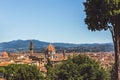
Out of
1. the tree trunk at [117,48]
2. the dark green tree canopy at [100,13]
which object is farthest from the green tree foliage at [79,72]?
the tree trunk at [117,48]

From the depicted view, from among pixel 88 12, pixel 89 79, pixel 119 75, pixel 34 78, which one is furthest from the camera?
pixel 34 78

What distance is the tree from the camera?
1492 centimetres

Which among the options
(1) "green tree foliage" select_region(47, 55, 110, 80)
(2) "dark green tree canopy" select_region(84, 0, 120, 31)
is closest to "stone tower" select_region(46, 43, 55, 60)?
(1) "green tree foliage" select_region(47, 55, 110, 80)

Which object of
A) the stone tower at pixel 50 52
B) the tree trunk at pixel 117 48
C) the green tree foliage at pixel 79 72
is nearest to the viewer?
the tree trunk at pixel 117 48

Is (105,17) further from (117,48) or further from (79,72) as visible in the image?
(79,72)

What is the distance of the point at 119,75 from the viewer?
14.8 metres

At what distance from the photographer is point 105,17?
609 inches

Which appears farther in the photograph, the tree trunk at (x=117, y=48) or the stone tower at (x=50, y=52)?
the stone tower at (x=50, y=52)

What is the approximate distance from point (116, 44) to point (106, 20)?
1169 millimetres

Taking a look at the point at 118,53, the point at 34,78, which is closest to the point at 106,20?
the point at 118,53

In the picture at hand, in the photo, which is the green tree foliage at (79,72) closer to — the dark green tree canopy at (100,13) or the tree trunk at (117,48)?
the dark green tree canopy at (100,13)

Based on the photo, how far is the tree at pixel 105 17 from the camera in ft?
49.0

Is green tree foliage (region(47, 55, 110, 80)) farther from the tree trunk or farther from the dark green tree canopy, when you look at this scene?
the tree trunk

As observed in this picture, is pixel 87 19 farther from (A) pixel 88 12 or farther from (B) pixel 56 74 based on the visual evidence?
(B) pixel 56 74
